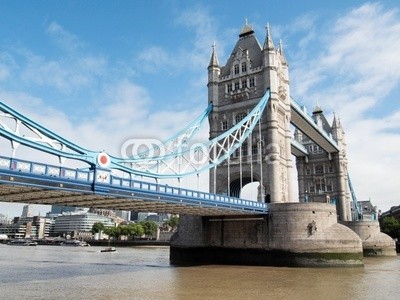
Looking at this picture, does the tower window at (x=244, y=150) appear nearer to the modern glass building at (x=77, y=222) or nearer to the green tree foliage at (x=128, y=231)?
the green tree foliage at (x=128, y=231)

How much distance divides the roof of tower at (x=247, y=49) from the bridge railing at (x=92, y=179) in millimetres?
19292

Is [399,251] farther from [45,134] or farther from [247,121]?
[45,134]

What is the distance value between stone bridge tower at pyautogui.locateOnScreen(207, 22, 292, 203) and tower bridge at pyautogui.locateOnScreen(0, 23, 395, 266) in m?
0.11

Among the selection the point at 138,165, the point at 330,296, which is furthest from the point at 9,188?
the point at 330,296

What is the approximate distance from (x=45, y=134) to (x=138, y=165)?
815 centimetres

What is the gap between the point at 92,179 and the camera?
784 inches

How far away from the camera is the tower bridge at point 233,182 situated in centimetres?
1884

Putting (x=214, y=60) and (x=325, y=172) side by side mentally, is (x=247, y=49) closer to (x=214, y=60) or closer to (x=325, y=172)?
(x=214, y=60)

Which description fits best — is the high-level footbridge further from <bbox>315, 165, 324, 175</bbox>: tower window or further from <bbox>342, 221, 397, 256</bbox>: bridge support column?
<bbox>315, 165, 324, 175</bbox>: tower window

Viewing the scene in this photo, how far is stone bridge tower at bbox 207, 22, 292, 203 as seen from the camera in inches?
1572

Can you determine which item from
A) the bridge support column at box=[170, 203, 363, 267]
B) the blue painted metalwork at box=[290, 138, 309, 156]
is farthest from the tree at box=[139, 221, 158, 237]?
the bridge support column at box=[170, 203, 363, 267]

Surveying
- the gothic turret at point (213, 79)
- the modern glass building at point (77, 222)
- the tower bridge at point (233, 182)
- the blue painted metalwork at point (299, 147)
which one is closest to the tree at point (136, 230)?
the modern glass building at point (77, 222)

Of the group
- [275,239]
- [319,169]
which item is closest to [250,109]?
[275,239]

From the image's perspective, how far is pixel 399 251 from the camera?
188 feet
